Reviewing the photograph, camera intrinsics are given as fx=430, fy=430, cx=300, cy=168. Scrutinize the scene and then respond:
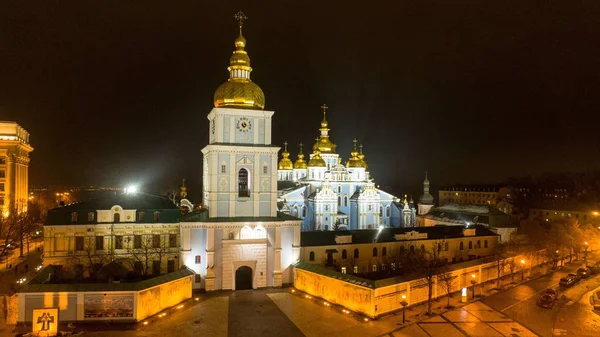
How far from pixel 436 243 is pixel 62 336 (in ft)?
98.6

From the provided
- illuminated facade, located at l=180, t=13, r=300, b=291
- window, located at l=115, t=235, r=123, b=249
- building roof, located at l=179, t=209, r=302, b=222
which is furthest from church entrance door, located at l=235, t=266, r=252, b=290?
window, located at l=115, t=235, r=123, b=249

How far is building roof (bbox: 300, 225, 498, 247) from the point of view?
35.0 m

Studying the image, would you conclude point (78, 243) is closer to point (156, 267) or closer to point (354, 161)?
point (156, 267)

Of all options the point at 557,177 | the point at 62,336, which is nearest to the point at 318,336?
the point at 62,336

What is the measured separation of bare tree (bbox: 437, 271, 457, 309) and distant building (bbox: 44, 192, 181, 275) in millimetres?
18810

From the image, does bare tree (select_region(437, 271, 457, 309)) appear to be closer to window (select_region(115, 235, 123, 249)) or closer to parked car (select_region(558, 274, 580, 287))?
parked car (select_region(558, 274, 580, 287))

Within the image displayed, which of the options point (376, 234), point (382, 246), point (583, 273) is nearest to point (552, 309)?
point (583, 273)

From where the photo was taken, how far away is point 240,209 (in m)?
30.9

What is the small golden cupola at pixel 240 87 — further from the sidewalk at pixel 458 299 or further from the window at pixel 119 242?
the sidewalk at pixel 458 299

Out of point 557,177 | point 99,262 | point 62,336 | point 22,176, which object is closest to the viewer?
point 62,336

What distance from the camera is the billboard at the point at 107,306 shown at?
2258 cm

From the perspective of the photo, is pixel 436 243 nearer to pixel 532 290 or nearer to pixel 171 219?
pixel 532 290

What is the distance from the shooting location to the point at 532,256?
37750 millimetres

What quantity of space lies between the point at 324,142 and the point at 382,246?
112 ft
